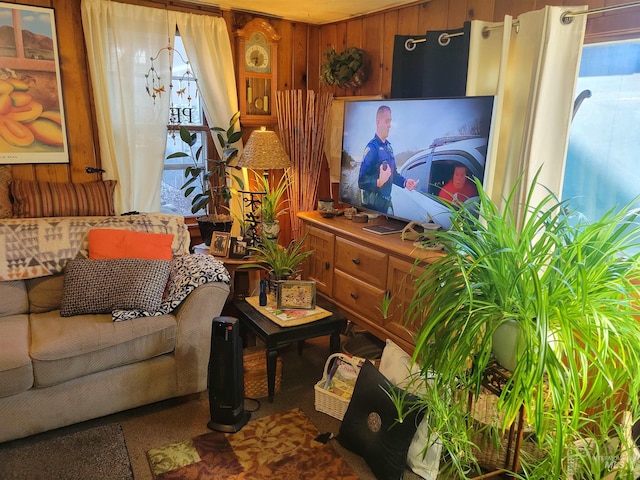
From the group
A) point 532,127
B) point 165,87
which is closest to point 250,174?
point 165,87

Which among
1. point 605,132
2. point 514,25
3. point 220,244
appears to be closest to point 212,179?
point 220,244

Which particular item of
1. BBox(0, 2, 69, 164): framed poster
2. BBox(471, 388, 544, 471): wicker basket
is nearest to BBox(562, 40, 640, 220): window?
BBox(471, 388, 544, 471): wicker basket

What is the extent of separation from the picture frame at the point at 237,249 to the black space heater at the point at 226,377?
85cm

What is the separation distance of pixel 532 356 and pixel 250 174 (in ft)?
9.68

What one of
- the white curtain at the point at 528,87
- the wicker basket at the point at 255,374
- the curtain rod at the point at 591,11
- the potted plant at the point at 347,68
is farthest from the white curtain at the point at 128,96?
the curtain rod at the point at 591,11

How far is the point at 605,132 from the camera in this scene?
2.15m

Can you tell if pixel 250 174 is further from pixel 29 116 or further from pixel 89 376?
pixel 89 376

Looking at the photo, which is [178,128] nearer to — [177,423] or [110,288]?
[110,288]

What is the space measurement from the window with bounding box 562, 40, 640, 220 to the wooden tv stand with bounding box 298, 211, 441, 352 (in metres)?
0.77

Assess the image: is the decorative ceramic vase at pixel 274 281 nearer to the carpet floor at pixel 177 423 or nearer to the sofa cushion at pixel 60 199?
the carpet floor at pixel 177 423

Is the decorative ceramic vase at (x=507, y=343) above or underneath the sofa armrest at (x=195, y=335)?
above

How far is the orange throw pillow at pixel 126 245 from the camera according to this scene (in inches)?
105

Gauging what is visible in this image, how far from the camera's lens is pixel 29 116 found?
303 cm

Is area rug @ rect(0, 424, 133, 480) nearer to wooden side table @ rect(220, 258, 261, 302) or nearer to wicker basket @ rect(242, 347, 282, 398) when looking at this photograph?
wicker basket @ rect(242, 347, 282, 398)
